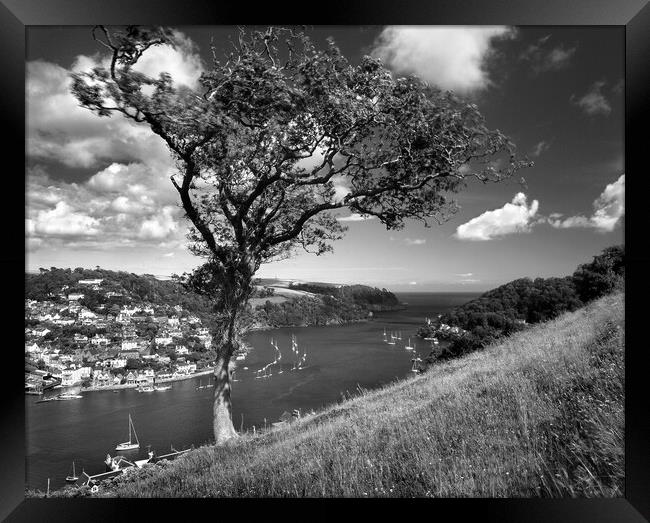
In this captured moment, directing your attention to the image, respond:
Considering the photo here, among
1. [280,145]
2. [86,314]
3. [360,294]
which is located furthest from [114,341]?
[360,294]

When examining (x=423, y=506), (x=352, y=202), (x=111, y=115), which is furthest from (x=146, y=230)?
(x=423, y=506)

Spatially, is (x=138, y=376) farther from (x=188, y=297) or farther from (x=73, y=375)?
(x=188, y=297)

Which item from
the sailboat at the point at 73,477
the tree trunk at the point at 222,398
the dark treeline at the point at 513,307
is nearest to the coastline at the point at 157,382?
the tree trunk at the point at 222,398

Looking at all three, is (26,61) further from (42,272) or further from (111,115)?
(42,272)

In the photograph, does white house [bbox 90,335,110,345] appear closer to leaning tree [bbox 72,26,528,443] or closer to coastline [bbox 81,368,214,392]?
coastline [bbox 81,368,214,392]

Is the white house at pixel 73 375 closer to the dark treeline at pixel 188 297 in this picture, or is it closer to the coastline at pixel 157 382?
the coastline at pixel 157 382

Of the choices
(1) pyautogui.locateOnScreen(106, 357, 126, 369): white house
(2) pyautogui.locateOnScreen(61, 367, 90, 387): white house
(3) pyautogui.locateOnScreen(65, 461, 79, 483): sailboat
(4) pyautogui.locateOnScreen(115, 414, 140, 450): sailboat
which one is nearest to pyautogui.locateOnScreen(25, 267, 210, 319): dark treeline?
(1) pyautogui.locateOnScreen(106, 357, 126, 369): white house
